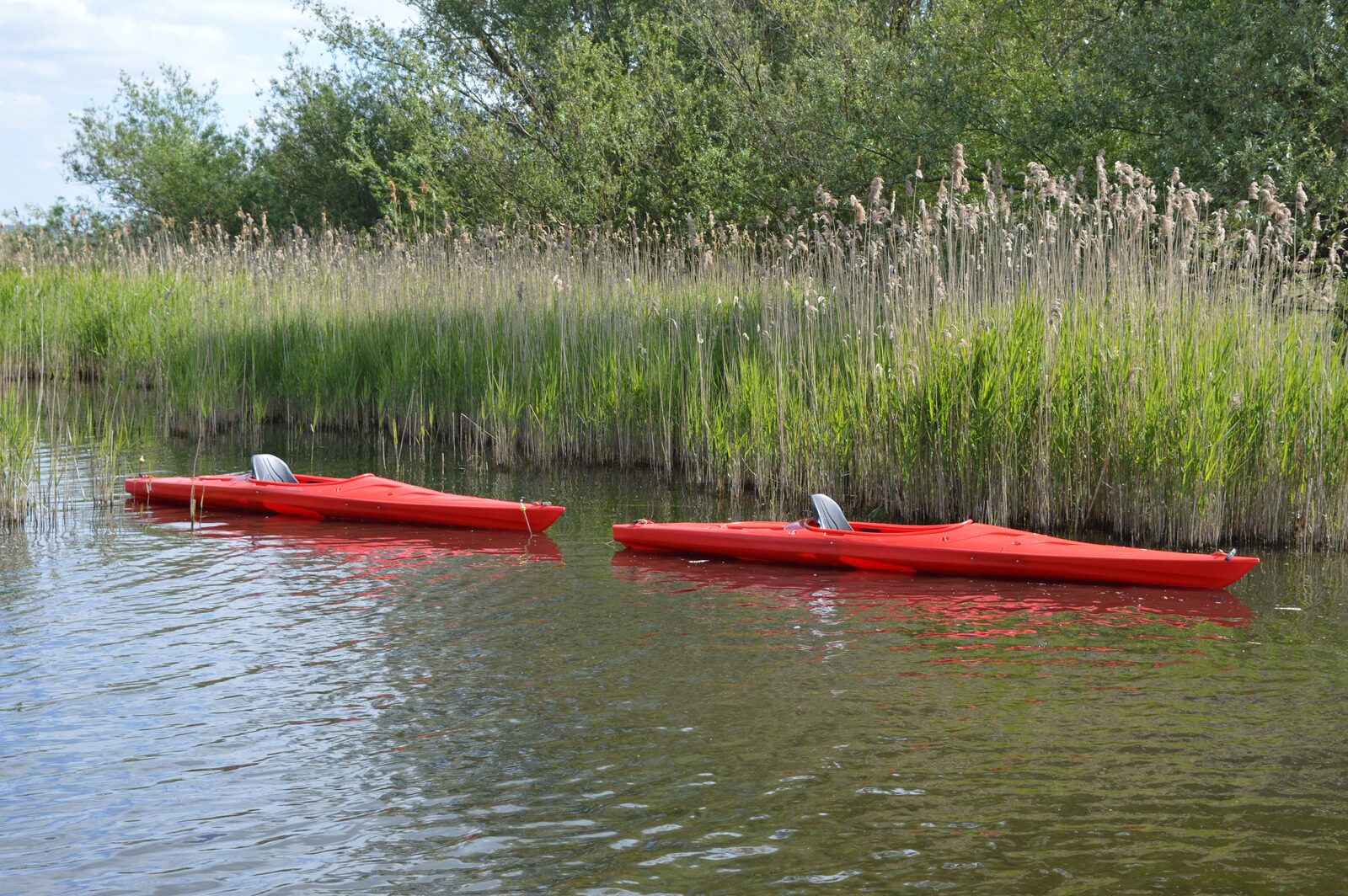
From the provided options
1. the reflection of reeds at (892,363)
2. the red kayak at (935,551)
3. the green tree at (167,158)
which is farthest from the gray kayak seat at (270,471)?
the green tree at (167,158)

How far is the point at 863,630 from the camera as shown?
584 centimetres

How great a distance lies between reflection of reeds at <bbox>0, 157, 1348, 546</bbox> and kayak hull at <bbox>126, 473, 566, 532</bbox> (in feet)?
4.70

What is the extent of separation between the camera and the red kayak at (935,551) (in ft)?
21.3

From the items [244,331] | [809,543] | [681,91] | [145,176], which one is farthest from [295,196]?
[809,543]

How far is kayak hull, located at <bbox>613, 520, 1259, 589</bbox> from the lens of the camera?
648 cm

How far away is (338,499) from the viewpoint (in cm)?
858

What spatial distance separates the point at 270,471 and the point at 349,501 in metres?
0.79

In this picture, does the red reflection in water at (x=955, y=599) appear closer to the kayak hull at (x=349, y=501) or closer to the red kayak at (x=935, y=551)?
the red kayak at (x=935, y=551)

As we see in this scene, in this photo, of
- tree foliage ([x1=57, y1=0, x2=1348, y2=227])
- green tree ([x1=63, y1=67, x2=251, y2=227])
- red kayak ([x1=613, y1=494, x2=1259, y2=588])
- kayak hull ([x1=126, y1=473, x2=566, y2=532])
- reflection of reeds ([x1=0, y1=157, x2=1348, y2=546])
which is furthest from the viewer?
green tree ([x1=63, y1=67, x2=251, y2=227])

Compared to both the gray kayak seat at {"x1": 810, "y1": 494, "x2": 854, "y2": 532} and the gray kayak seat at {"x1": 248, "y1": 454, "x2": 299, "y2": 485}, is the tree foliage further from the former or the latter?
the gray kayak seat at {"x1": 810, "y1": 494, "x2": 854, "y2": 532}

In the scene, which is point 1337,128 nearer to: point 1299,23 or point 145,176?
point 1299,23

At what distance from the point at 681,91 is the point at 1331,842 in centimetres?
1796

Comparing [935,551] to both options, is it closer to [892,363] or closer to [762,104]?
[892,363]

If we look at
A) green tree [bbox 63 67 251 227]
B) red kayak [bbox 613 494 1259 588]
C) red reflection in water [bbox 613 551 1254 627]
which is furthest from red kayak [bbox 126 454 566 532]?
green tree [bbox 63 67 251 227]
